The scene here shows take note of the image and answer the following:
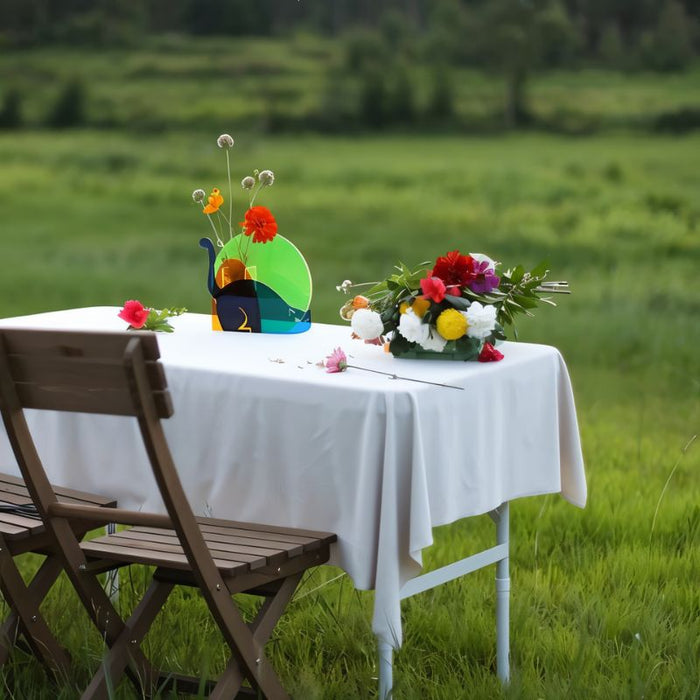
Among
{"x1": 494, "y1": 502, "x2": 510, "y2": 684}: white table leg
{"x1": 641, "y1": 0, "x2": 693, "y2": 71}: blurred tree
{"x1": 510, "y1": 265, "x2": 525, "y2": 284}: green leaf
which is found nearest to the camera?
{"x1": 510, "y1": 265, "x2": 525, "y2": 284}: green leaf

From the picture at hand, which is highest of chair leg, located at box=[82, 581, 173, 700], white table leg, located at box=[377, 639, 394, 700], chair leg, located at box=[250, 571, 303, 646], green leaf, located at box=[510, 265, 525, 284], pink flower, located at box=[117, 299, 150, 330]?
green leaf, located at box=[510, 265, 525, 284]

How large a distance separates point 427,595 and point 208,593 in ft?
5.41

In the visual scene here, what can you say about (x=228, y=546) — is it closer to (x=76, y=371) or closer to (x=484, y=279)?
(x=76, y=371)

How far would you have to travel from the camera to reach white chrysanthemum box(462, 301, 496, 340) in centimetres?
333

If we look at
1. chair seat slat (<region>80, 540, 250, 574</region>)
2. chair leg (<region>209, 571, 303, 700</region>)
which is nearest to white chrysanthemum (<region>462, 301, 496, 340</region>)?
chair leg (<region>209, 571, 303, 700</region>)

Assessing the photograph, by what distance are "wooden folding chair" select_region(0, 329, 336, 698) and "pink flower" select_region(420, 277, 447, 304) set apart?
2.20 feet

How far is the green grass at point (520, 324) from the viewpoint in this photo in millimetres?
3846

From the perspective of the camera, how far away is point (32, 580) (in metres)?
3.41

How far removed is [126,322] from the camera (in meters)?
4.22

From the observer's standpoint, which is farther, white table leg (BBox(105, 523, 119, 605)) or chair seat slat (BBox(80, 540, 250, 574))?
white table leg (BBox(105, 523, 119, 605))

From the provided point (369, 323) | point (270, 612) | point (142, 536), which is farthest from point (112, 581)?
point (369, 323)

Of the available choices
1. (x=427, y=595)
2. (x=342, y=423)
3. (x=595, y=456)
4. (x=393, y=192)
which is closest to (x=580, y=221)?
(x=393, y=192)

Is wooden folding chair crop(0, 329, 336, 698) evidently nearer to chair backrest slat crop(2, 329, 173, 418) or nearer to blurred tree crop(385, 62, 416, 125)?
chair backrest slat crop(2, 329, 173, 418)

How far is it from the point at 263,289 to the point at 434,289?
788 millimetres
